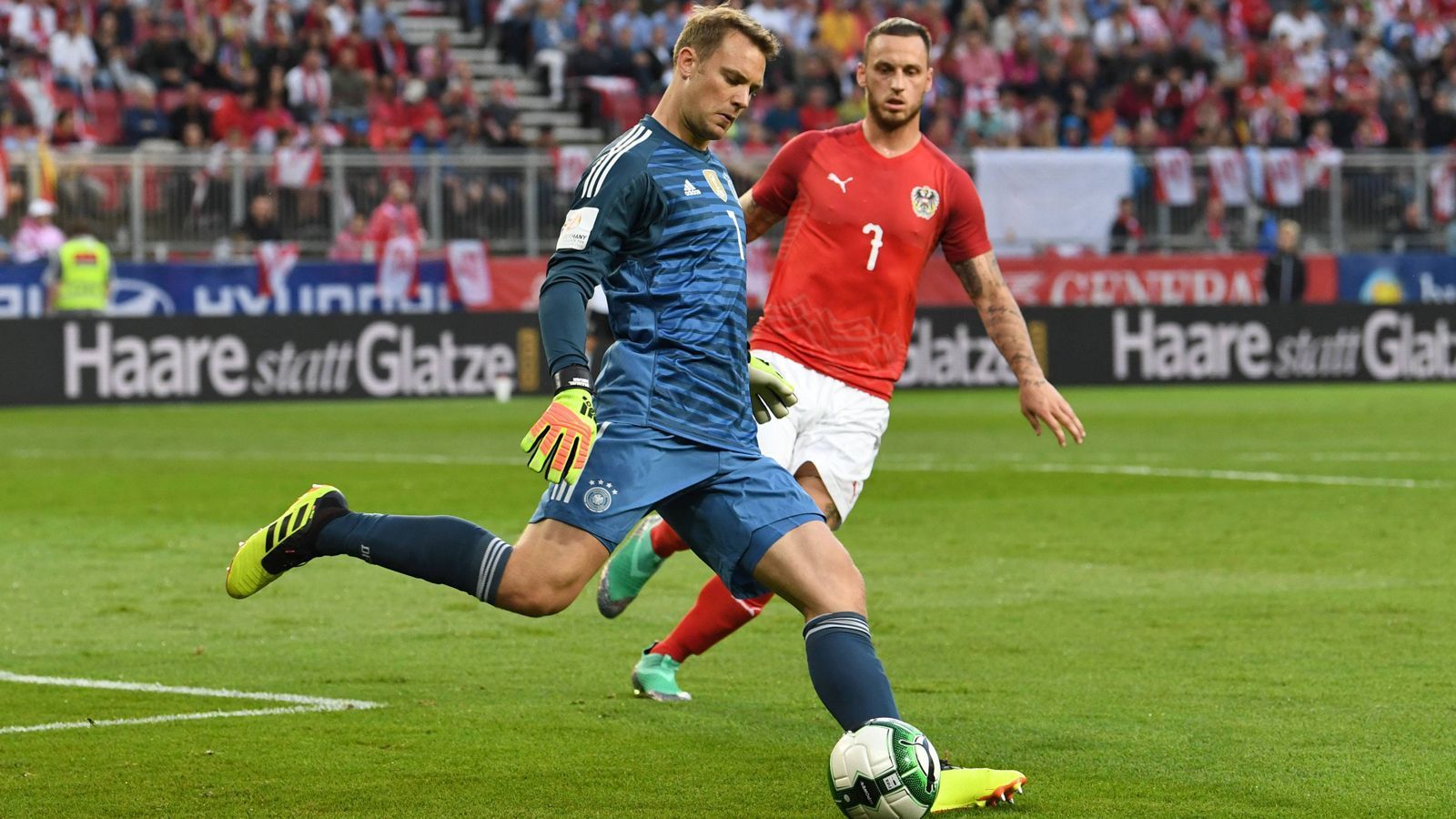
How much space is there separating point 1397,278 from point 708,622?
24.3m

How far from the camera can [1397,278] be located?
2939 cm

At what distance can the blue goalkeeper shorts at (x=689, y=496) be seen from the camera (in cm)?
529

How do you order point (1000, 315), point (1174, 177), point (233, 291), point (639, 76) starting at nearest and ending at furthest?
Answer: 1. point (1000, 315)
2. point (233, 291)
3. point (1174, 177)
4. point (639, 76)

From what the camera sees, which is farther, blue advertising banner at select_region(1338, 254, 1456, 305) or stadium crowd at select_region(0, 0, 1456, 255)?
blue advertising banner at select_region(1338, 254, 1456, 305)

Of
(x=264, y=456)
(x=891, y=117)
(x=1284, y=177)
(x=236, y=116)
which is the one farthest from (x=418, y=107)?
(x=891, y=117)

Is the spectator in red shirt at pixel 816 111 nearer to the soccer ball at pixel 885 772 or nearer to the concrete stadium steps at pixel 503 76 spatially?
the concrete stadium steps at pixel 503 76

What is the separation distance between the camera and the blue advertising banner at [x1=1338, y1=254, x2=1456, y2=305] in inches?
1148

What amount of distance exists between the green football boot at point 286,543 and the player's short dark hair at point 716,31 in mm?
1502

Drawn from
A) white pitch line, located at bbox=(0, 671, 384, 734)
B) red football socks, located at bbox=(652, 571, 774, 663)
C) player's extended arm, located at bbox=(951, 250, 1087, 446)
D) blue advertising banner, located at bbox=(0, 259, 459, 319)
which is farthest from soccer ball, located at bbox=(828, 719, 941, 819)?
blue advertising banner, located at bbox=(0, 259, 459, 319)

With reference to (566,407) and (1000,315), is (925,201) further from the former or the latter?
(566,407)

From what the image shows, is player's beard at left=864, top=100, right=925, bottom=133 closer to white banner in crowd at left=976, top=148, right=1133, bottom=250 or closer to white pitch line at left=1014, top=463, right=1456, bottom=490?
white pitch line at left=1014, top=463, right=1456, bottom=490

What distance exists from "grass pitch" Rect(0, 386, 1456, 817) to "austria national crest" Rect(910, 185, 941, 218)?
1609mm

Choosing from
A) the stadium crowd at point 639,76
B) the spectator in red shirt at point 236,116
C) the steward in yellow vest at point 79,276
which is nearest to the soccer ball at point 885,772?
the steward in yellow vest at point 79,276

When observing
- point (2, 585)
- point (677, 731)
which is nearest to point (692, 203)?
point (677, 731)
